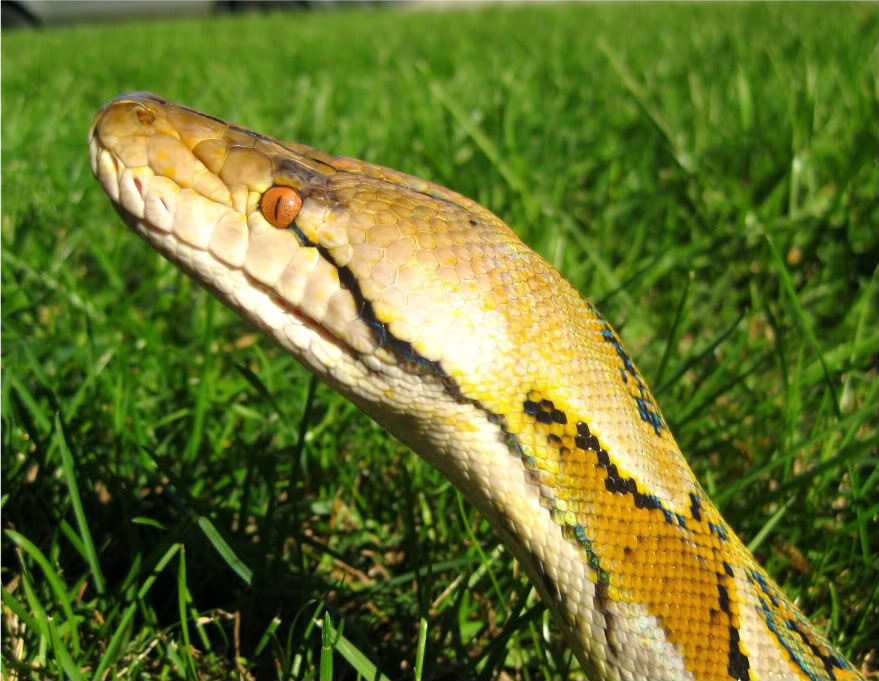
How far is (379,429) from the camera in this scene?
10.4 feet

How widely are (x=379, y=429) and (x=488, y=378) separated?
129cm

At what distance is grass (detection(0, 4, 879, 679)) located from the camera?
7.88 ft

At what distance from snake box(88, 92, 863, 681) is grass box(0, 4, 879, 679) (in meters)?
0.36

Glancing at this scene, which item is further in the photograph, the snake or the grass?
the grass

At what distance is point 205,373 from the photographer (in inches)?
114

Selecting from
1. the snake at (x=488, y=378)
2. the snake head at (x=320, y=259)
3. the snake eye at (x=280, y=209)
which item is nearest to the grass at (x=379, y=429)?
the snake at (x=488, y=378)

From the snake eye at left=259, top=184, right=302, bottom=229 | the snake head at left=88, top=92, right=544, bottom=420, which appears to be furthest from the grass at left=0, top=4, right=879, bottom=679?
the snake eye at left=259, top=184, right=302, bottom=229

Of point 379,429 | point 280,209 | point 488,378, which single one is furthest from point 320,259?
point 379,429

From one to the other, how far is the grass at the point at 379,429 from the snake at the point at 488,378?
358mm

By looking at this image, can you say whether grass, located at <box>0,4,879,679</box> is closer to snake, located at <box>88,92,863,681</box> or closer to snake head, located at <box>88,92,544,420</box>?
snake, located at <box>88,92,863,681</box>

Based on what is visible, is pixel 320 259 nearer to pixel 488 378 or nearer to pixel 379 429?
pixel 488 378

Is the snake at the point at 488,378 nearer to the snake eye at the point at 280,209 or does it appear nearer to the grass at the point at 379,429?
the snake eye at the point at 280,209

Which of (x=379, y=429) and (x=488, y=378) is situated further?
(x=379, y=429)

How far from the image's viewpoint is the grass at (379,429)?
7.88 ft
